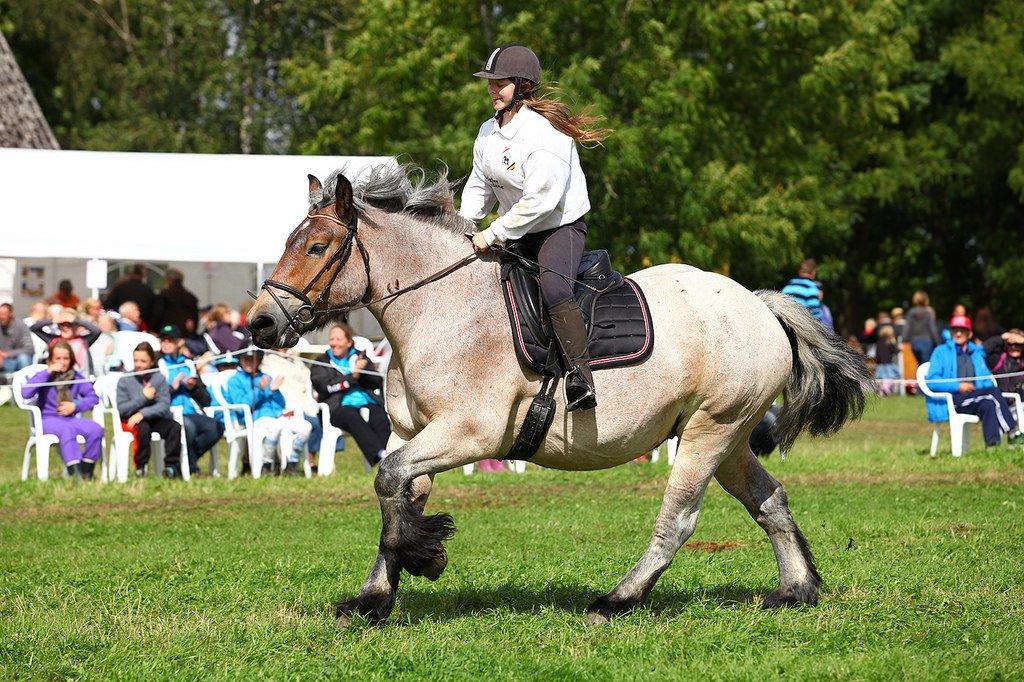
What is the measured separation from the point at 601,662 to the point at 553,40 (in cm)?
2369

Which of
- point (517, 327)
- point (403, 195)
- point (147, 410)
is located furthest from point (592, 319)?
point (147, 410)

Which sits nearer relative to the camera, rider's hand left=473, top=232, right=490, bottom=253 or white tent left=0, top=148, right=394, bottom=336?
rider's hand left=473, top=232, right=490, bottom=253

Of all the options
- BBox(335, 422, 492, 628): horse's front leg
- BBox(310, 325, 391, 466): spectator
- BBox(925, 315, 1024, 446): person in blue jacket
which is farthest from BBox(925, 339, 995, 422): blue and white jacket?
BBox(335, 422, 492, 628): horse's front leg

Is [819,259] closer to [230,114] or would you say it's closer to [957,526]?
[230,114]

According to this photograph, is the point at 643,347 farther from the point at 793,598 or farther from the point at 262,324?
the point at 262,324

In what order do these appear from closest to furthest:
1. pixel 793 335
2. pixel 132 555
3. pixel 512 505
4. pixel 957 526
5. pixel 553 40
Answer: pixel 793 335, pixel 132 555, pixel 957 526, pixel 512 505, pixel 553 40

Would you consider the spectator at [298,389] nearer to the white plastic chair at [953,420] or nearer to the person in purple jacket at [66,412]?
the person in purple jacket at [66,412]

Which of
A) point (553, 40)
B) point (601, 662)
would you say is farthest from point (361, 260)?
point (553, 40)

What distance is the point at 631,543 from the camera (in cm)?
981

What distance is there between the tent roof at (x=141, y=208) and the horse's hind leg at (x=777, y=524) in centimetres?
1441

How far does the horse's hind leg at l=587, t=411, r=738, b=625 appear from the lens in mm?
7188

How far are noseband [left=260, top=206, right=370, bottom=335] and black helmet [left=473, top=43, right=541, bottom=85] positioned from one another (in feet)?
3.34

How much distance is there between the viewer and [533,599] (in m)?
7.76

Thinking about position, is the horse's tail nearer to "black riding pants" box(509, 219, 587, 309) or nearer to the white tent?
"black riding pants" box(509, 219, 587, 309)
